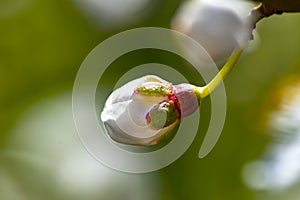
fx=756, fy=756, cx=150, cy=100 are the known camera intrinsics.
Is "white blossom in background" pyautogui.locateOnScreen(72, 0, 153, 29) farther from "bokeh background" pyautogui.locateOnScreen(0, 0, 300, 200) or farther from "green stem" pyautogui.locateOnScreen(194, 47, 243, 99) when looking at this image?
"green stem" pyautogui.locateOnScreen(194, 47, 243, 99)

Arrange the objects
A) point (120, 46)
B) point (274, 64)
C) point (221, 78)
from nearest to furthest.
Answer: point (221, 78) < point (120, 46) < point (274, 64)

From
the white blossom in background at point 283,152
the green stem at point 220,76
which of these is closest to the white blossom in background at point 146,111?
the green stem at point 220,76

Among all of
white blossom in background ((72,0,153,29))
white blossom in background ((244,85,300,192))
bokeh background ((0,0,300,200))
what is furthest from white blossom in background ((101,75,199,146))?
white blossom in background ((72,0,153,29))

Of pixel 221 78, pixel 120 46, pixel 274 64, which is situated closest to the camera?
pixel 221 78

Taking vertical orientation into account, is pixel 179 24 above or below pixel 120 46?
below

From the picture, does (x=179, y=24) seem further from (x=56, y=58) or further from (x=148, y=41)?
(x=56, y=58)

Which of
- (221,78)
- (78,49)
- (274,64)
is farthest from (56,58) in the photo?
(221,78)

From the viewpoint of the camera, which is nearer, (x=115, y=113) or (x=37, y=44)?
(x=115, y=113)
